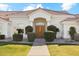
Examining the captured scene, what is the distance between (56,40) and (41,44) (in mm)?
1232

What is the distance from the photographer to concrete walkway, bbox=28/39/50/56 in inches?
521

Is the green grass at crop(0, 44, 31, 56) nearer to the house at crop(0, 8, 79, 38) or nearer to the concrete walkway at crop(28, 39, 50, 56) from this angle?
the concrete walkway at crop(28, 39, 50, 56)

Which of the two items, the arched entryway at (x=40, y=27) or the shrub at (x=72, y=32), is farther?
the shrub at (x=72, y=32)

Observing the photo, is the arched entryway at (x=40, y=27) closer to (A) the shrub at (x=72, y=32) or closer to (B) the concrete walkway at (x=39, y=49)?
(B) the concrete walkway at (x=39, y=49)

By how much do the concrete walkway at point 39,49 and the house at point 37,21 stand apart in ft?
2.78

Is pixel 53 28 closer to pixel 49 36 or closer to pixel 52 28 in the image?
pixel 52 28

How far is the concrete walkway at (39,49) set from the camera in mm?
13245

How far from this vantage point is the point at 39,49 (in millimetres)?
14406

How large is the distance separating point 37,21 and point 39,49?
4.32 meters

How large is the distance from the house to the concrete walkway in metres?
0.85

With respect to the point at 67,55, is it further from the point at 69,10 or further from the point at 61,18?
the point at 61,18

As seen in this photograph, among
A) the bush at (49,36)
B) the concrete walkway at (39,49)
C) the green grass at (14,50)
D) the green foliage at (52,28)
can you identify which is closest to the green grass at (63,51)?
the concrete walkway at (39,49)

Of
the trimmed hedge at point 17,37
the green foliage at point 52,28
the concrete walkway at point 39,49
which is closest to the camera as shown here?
the concrete walkway at point 39,49

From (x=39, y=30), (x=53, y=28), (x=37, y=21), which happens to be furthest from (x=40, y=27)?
(x=37, y=21)
